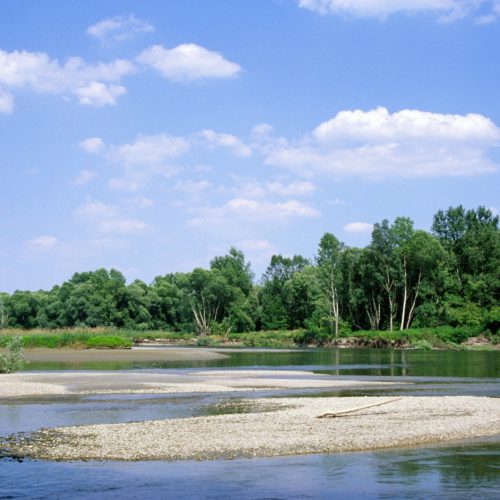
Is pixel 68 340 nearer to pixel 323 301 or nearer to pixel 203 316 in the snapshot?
pixel 323 301

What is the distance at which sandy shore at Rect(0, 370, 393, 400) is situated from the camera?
39.5 meters

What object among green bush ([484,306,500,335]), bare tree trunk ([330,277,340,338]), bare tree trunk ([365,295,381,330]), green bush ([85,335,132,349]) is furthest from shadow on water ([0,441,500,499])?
bare tree trunk ([330,277,340,338])

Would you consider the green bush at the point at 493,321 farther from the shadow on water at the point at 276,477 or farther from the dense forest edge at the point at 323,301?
the shadow on water at the point at 276,477

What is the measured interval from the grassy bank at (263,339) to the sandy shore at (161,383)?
108 ft

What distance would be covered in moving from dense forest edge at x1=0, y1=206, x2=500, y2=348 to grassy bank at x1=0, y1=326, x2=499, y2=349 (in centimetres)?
18

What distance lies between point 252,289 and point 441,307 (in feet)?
206

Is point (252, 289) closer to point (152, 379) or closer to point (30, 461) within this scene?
point (152, 379)

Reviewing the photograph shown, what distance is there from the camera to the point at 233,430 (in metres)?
23.9

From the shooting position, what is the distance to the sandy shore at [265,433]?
20594 millimetres

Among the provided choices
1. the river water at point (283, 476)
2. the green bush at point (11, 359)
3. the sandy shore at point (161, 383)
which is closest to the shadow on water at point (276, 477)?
the river water at point (283, 476)

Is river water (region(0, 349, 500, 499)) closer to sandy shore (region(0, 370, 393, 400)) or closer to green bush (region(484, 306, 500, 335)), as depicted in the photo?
sandy shore (region(0, 370, 393, 400))

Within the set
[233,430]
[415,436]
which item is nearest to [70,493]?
[233,430]

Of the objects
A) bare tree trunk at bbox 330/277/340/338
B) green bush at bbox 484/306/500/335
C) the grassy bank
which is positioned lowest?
the grassy bank

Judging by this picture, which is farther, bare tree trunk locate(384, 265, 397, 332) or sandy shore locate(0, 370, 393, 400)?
bare tree trunk locate(384, 265, 397, 332)
